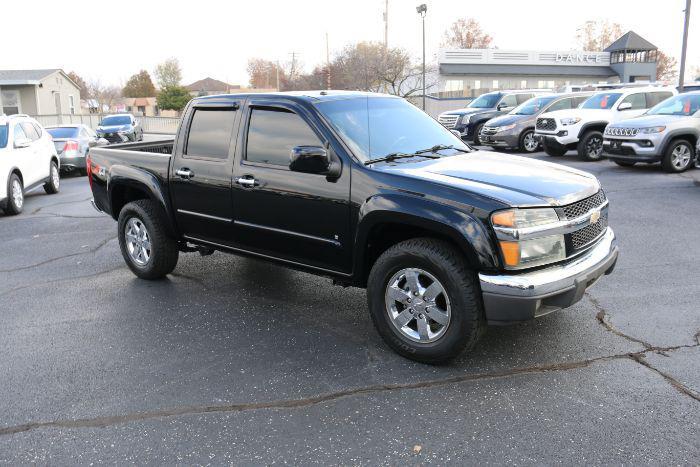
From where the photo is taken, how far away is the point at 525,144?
18266mm

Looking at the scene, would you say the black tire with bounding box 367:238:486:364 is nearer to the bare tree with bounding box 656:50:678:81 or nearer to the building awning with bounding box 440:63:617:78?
the building awning with bounding box 440:63:617:78

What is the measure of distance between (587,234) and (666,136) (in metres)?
9.86

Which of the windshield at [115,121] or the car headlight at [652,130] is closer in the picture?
the car headlight at [652,130]

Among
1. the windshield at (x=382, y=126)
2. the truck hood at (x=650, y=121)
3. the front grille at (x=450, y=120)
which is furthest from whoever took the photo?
the front grille at (x=450, y=120)

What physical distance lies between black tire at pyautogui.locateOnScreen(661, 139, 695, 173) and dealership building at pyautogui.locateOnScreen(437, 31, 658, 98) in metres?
34.0

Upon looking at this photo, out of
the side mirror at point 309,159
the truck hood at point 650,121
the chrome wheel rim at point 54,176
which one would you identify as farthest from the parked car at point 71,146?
the side mirror at point 309,159

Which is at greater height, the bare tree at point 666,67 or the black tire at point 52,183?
the bare tree at point 666,67

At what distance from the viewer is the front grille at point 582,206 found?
4.12 meters

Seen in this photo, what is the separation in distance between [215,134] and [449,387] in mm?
3047

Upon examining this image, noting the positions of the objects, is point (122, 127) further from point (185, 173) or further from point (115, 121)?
point (185, 173)

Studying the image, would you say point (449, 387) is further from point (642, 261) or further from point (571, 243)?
point (642, 261)

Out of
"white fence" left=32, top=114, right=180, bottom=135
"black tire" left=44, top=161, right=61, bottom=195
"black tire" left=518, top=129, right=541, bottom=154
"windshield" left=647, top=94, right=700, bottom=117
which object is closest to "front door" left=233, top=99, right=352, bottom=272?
"black tire" left=44, top=161, right=61, bottom=195

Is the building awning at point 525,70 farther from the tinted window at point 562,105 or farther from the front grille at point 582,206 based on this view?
the front grille at point 582,206

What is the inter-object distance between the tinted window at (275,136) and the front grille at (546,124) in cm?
1295
